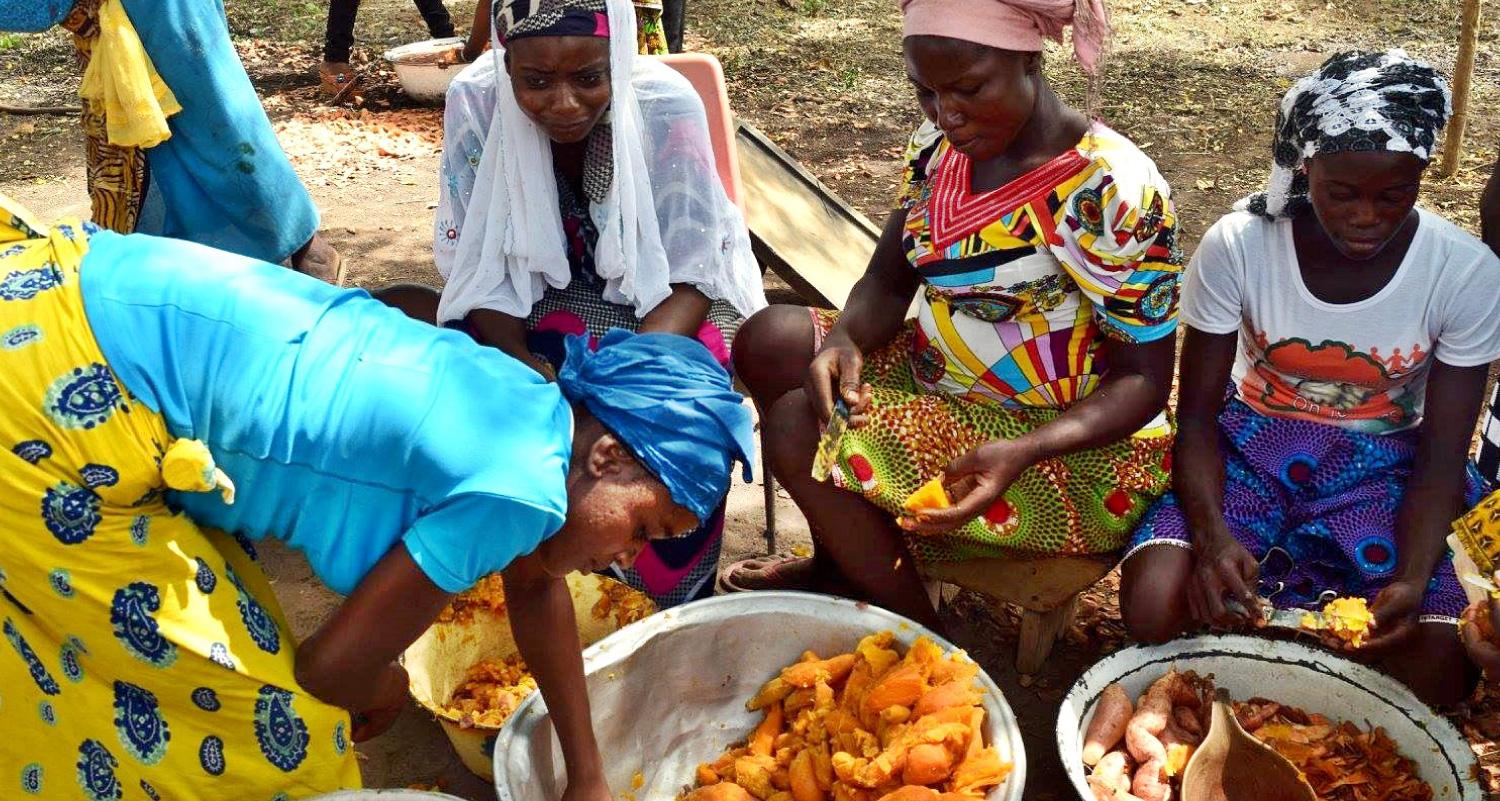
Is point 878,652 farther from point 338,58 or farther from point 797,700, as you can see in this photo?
point 338,58

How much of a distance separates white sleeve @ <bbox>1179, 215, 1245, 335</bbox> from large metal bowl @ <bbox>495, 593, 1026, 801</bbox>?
2.73 feet

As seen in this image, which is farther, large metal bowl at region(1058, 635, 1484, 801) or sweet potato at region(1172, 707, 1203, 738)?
sweet potato at region(1172, 707, 1203, 738)

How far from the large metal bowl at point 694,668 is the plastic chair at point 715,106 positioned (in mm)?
1185

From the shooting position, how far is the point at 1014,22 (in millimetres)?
2223

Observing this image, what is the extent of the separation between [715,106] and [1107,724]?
5.92 feet

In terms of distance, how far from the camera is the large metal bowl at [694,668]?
7.55 ft

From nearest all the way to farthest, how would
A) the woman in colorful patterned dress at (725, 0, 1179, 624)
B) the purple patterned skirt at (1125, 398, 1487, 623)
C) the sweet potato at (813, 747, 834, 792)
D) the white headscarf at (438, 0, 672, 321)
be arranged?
1. the sweet potato at (813, 747, 834, 792)
2. the woman in colorful patterned dress at (725, 0, 1179, 624)
3. the purple patterned skirt at (1125, 398, 1487, 623)
4. the white headscarf at (438, 0, 672, 321)

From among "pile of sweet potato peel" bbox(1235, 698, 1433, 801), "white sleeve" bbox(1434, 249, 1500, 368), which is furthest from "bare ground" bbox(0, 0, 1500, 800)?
"white sleeve" bbox(1434, 249, 1500, 368)

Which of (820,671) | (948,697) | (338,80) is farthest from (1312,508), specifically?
(338,80)

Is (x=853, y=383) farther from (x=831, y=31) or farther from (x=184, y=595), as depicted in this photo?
(x=831, y=31)

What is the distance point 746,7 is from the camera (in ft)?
28.0

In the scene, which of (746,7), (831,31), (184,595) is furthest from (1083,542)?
(746,7)

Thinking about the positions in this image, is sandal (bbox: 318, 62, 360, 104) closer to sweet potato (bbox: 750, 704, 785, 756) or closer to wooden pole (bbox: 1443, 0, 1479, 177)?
wooden pole (bbox: 1443, 0, 1479, 177)

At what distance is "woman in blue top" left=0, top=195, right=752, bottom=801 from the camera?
5.20 ft
